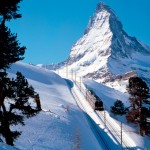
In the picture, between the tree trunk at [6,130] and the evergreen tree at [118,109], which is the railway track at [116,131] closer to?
the evergreen tree at [118,109]

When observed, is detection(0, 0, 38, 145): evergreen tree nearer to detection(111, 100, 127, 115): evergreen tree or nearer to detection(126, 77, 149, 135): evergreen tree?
detection(126, 77, 149, 135): evergreen tree

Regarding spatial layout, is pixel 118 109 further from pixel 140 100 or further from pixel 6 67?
pixel 6 67

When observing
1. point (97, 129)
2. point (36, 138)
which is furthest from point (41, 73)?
point (36, 138)

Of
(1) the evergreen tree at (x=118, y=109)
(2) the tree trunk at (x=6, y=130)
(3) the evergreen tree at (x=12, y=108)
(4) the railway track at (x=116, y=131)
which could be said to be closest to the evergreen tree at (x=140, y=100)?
(4) the railway track at (x=116, y=131)

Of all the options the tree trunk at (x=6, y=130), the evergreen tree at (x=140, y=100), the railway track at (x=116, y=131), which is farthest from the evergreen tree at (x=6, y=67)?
the evergreen tree at (x=140, y=100)

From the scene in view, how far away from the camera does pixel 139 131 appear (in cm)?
6538

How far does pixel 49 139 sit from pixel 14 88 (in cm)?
1175

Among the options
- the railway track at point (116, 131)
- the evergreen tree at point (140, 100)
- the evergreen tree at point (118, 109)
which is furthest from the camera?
the evergreen tree at point (118, 109)

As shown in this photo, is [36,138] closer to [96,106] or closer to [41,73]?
[96,106]

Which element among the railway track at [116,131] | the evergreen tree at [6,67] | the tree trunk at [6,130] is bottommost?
the railway track at [116,131]

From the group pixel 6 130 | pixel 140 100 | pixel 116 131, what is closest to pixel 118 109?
pixel 116 131

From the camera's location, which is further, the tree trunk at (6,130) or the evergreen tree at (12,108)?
the evergreen tree at (12,108)

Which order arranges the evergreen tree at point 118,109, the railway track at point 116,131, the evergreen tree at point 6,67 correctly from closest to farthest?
the evergreen tree at point 6,67 < the railway track at point 116,131 < the evergreen tree at point 118,109

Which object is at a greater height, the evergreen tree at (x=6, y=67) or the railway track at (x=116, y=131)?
the evergreen tree at (x=6, y=67)
